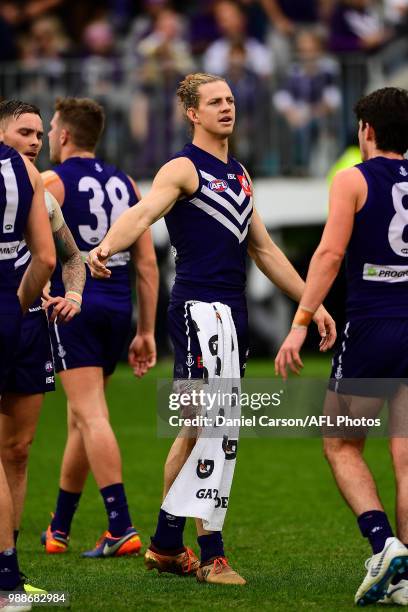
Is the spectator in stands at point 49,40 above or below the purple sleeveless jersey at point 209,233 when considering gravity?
above

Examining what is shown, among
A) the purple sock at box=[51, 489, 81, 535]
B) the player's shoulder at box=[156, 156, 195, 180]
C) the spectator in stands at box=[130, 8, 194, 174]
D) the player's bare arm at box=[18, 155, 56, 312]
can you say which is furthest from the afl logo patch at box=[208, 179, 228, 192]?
the spectator in stands at box=[130, 8, 194, 174]

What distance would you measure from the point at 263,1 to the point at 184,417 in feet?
46.8

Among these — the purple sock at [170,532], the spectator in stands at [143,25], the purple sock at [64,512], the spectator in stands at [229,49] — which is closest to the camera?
the purple sock at [170,532]

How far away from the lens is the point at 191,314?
22.4 ft

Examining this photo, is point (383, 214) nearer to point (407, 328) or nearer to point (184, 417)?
point (407, 328)

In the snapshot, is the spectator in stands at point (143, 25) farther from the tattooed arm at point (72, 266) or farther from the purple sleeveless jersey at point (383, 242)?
the purple sleeveless jersey at point (383, 242)

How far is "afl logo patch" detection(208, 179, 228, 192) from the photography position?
6898 millimetres

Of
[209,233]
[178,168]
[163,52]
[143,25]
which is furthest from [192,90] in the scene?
[143,25]

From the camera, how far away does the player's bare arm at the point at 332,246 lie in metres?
6.31

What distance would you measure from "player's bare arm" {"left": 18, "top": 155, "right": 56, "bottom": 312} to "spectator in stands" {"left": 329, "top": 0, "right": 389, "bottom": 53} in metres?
13.7

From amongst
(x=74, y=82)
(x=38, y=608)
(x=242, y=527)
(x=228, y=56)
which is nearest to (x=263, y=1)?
(x=228, y=56)

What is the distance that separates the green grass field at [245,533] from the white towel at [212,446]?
391 millimetres

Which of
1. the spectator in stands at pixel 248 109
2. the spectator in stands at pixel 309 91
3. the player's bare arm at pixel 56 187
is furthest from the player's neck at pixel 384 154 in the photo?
the spectator in stands at pixel 309 91

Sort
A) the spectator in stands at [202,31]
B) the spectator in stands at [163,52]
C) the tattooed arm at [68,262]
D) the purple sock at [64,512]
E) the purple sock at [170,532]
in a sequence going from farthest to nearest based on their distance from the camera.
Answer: the spectator in stands at [202,31], the spectator in stands at [163,52], the purple sock at [64,512], the purple sock at [170,532], the tattooed arm at [68,262]
